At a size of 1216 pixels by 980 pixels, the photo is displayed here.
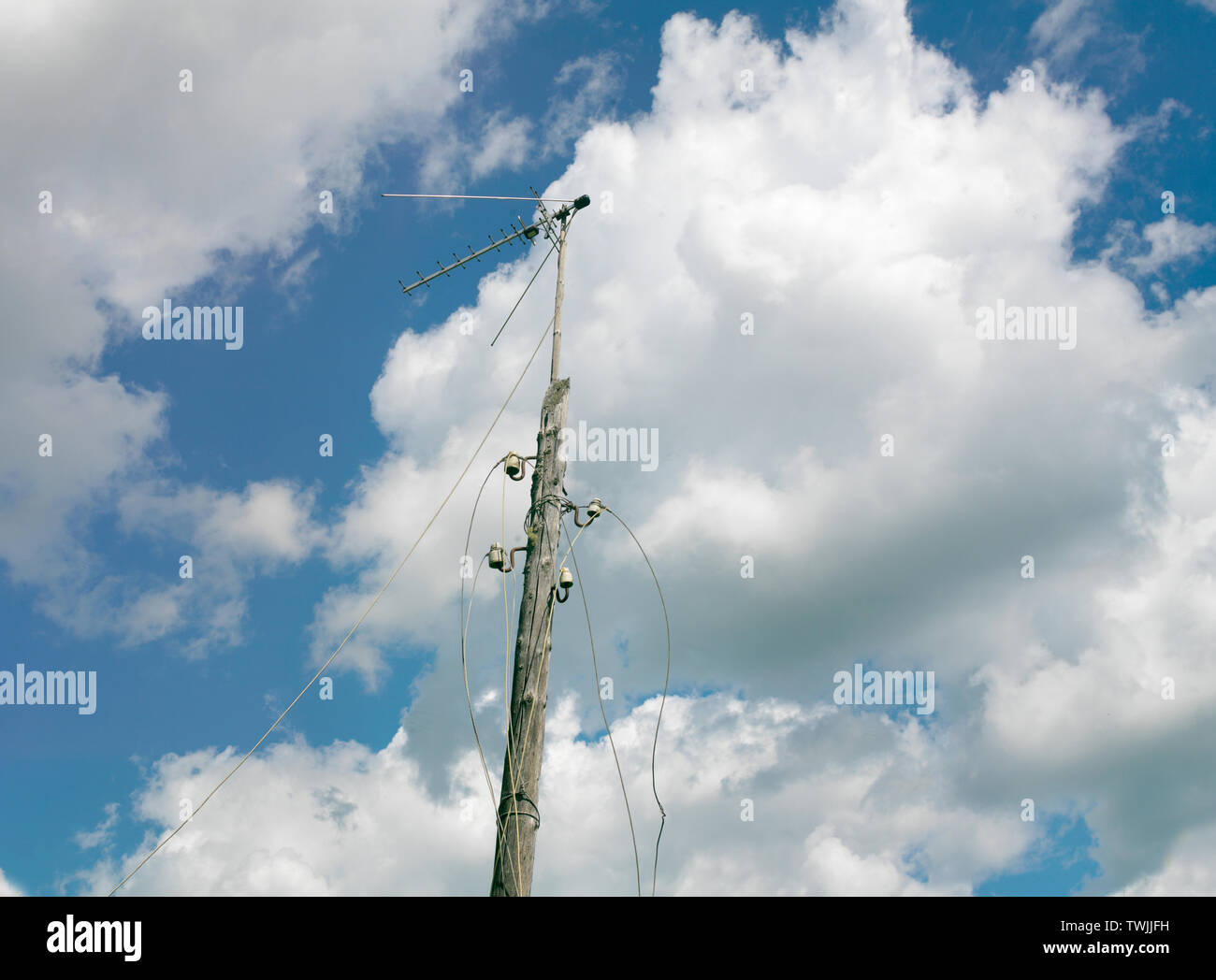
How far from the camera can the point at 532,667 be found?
6879 millimetres

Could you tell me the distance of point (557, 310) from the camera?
30.2 feet

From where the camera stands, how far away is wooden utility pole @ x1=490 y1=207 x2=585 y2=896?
6.22 metres

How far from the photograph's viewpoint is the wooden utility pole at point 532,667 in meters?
6.22
